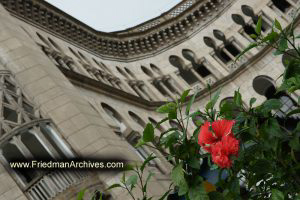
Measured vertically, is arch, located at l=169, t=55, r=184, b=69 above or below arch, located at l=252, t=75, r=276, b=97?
above

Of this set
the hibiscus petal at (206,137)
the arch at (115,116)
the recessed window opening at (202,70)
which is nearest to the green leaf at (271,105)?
the hibiscus petal at (206,137)

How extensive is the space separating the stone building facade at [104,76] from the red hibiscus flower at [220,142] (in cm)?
435

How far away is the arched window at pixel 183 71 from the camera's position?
30188 millimetres

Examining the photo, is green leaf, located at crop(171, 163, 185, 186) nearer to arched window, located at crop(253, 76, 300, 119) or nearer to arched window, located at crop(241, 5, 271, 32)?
arched window, located at crop(253, 76, 300, 119)

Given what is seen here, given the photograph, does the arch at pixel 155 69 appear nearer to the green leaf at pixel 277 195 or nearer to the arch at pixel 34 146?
the arch at pixel 34 146

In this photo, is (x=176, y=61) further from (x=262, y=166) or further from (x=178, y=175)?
(x=178, y=175)

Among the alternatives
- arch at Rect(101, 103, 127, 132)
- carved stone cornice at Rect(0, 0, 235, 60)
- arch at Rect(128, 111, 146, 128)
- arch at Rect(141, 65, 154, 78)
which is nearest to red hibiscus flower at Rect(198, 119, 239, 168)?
arch at Rect(101, 103, 127, 132)

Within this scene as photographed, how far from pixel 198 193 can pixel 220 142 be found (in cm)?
49

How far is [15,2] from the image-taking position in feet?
67.6

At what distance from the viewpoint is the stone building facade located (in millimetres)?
7477

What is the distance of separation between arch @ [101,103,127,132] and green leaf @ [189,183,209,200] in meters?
16.7

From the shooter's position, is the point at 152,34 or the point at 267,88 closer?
the point at 267,88

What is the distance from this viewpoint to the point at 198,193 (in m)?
3.21

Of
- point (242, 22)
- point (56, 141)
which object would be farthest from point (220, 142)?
point (242, 22)
